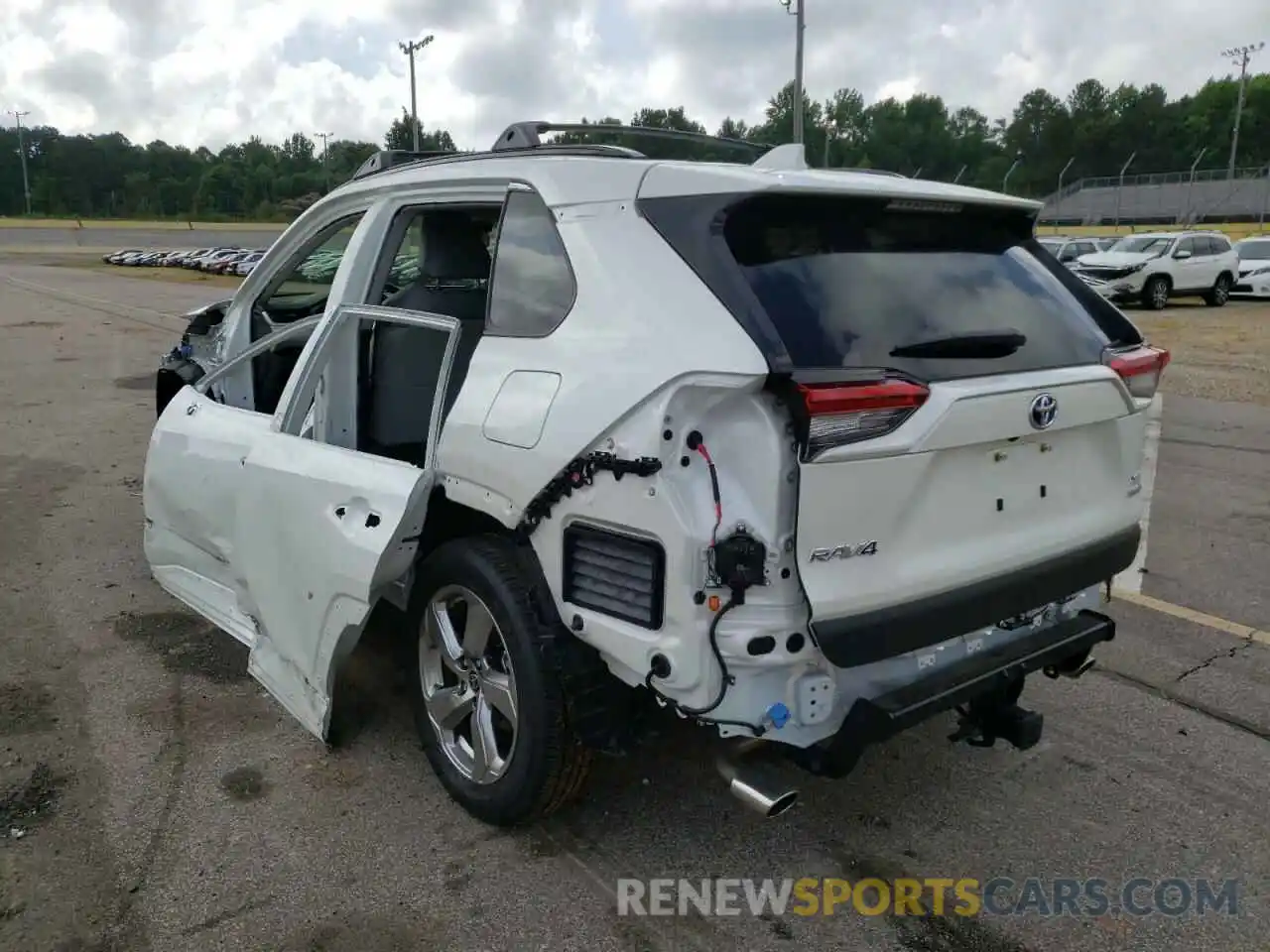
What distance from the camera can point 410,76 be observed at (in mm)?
45000

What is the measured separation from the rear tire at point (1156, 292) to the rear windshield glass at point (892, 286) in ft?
75.4

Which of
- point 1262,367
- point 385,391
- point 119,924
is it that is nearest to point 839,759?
point 119,924

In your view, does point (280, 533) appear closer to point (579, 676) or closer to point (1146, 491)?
point (579, 676)

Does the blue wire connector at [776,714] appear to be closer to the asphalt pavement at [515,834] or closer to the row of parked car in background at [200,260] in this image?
the asphalt pavement at [515,834]

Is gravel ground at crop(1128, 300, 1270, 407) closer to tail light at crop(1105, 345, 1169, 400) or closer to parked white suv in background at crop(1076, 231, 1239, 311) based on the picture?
parked white suv in background at crop(1076, 231, 1239, 311)

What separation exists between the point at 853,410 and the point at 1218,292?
87.2 feet

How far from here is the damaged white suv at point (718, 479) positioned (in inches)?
93.7

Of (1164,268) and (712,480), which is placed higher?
(1164,268)

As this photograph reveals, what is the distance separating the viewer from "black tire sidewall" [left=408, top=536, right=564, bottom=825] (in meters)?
2.77

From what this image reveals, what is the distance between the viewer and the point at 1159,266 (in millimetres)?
22984

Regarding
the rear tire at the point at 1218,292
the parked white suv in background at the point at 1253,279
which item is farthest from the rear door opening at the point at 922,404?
the parked white suv in background at the point at 1253,279

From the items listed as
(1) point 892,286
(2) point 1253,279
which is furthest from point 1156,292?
(1) point 892,286

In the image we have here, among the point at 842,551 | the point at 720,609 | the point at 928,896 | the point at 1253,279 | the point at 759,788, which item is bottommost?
the point at 928,896

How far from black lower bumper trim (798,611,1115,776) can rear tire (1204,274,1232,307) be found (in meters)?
25.3
